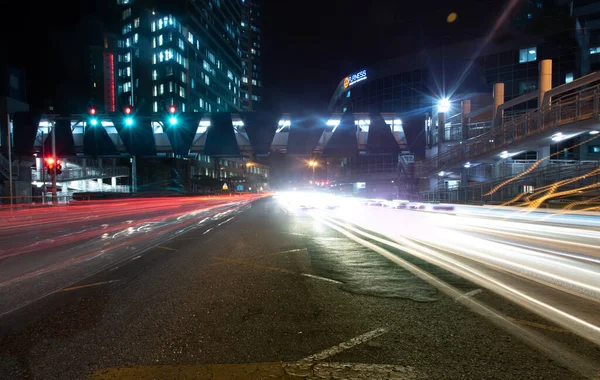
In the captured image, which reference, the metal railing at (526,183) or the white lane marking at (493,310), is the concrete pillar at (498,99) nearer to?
the metal railing at (526,183)

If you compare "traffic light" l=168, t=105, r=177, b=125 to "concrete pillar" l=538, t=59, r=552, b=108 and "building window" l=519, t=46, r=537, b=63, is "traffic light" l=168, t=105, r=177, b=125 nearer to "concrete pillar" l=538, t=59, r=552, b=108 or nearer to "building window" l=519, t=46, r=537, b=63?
A: "concrete pillar" l=538, t=59, r=552, b=108

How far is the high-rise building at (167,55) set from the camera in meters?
72.8

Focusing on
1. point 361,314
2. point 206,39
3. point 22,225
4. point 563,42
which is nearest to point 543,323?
point 361,314

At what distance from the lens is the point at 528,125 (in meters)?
22.1

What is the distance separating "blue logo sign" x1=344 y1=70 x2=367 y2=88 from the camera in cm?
6149

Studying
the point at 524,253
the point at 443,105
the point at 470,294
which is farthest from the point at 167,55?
the point at 470,294

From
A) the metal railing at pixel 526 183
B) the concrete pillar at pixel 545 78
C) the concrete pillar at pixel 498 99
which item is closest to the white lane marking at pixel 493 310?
the metal railing at pixel 526 183

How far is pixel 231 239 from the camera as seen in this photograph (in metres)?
10.7

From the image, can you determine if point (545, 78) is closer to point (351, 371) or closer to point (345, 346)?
point (345, 346)

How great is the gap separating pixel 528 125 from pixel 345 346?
79.3 feet

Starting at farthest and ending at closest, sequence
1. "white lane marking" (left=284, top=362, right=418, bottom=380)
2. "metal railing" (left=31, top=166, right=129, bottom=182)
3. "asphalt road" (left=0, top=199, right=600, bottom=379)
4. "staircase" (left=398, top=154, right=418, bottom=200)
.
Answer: "metal railing" (left=31, top=166, right=129, bottom=182) < "staircase" (left=398, top=154, right=418, bottom=200) < "asphalt road" (left=0, top=199, right=600, bottom=379) < "white lane marking" (left=284, top=362, right=418, bottom=380)

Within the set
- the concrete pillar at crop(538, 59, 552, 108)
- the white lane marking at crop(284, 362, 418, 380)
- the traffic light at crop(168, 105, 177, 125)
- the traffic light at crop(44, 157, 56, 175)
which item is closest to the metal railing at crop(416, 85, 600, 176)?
the concrete pillar at crop(538, 59, 552, 108)

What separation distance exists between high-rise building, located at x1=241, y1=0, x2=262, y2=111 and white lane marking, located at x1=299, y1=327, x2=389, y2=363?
127718 mm

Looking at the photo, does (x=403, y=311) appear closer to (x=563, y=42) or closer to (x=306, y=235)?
(x=306, y=235)
